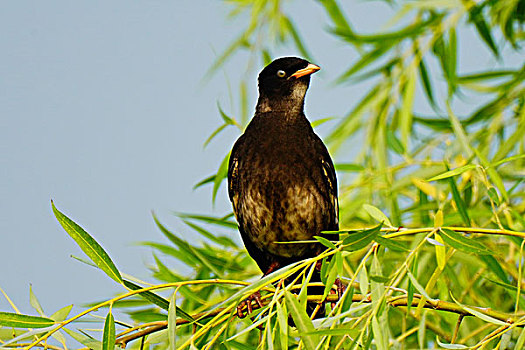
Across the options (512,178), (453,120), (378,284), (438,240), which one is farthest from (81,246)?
(512,178)

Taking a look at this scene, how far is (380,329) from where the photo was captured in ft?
4.55

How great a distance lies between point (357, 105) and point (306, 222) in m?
1.15

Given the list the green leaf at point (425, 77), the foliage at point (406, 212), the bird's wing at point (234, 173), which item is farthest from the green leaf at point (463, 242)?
the green leaf at point (425, 77)

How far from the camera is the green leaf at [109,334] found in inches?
51.2

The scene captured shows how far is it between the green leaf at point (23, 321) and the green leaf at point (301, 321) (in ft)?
1.30

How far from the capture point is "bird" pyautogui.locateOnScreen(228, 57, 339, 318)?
Answer: 7.75 ft

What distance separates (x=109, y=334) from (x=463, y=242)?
67cm

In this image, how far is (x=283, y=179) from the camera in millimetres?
2348

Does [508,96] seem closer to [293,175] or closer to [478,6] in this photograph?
[478,6]

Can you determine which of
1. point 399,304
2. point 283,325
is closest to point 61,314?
point 283,325

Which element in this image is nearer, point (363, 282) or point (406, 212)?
point (363, 282)

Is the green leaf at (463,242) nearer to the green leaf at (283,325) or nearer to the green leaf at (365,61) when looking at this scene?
the green leaf at (283,325)

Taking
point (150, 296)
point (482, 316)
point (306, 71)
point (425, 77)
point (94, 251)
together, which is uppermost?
point (306, 71)

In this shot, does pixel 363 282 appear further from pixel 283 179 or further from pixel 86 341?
pixel 283 179
